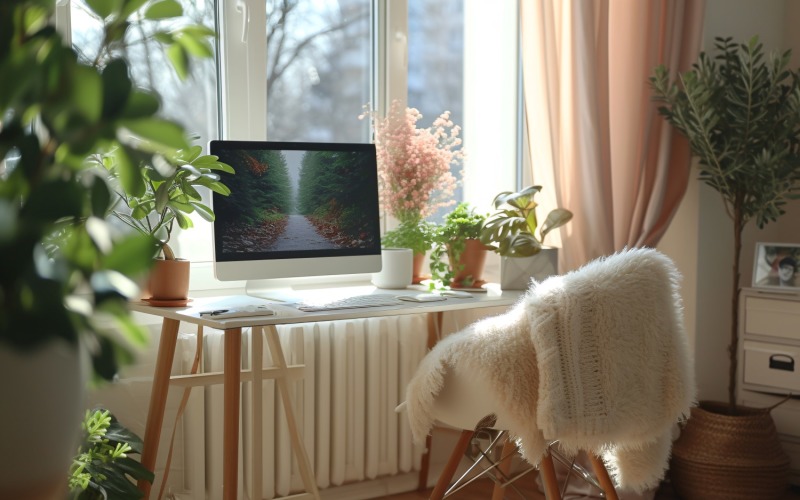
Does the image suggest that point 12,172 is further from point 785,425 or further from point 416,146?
point 785,425

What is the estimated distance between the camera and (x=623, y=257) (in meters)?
2.08

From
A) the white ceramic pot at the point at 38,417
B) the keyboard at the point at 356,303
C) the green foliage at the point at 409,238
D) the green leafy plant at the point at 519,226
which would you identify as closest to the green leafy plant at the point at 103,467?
the keyboard at the point at 356,303

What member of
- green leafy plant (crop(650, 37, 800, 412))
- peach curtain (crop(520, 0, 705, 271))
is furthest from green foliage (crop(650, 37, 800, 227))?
peach curtain (crop(520, 0, 705, 271))

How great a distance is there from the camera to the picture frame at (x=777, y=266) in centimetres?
303

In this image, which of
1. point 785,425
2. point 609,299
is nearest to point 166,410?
point 609,299

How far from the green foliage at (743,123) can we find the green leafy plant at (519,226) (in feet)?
1.71

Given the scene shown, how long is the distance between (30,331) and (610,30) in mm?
3013

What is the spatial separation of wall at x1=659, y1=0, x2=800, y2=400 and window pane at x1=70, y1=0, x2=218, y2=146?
1.72m

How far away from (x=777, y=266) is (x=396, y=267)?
52.9 inches

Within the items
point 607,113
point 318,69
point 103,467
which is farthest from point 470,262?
point 103,467

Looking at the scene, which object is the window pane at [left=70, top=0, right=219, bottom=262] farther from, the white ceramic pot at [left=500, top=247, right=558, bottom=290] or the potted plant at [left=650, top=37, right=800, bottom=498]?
the potted plant at [left=650, top=37, right=800, bottom=498]

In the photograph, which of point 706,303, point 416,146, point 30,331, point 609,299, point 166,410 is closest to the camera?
point 30,331

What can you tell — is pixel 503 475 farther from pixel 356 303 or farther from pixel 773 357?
pixel 773 357

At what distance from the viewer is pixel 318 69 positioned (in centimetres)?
303
